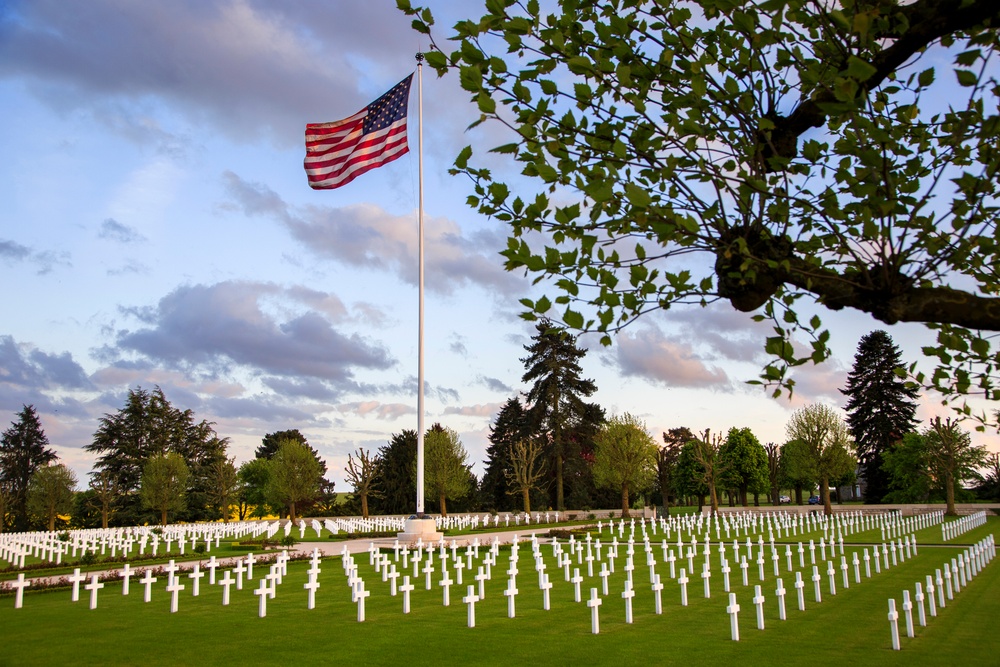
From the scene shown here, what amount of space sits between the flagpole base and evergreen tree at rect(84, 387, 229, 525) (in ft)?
131

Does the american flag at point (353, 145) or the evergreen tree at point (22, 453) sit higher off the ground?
the american flag at point (353, 145)

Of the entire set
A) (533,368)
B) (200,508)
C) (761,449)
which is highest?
(533,368)

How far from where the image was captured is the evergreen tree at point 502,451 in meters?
63.4

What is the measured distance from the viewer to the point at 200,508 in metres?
61.4

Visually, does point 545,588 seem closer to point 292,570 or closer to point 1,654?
point 1,654

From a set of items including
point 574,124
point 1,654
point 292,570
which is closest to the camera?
point 574,124

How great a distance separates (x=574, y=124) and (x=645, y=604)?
11.2 meters

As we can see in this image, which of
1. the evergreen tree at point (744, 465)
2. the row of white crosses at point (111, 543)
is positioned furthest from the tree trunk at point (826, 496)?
the row of white crosses at point (111, 543)

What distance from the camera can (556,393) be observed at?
6203 centimetres

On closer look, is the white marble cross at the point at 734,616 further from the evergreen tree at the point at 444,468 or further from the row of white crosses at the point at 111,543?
the evergreen tree at the point at 444,468

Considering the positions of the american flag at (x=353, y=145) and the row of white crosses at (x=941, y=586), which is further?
the american flag at (x=353, y=145)

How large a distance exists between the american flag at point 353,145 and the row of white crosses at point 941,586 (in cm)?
1694

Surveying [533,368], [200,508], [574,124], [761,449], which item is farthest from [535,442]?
[574,124]

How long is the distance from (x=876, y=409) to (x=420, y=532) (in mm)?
55786
